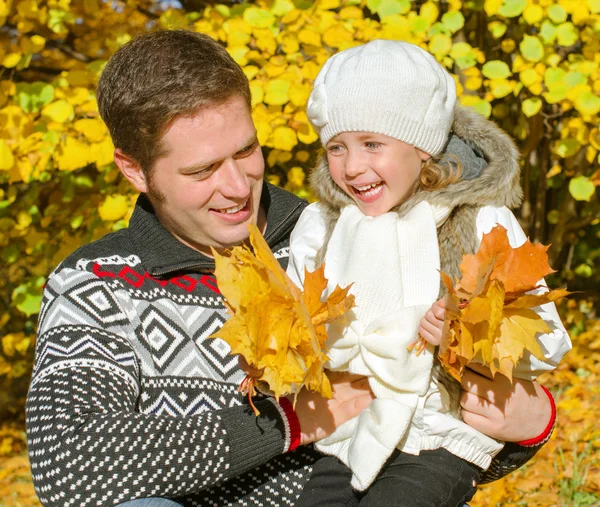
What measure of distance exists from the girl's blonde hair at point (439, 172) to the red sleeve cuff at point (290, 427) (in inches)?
27.5

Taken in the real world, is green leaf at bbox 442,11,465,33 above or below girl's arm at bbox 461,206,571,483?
above

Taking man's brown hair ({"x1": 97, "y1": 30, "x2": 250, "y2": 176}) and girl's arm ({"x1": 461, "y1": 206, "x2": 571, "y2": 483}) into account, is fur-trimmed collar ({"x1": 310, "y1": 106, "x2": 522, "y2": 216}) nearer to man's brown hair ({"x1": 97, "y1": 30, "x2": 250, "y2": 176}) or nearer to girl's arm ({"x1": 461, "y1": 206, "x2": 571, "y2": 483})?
girl's arm ({"x1": 461, "y1": 206, "x2": 571, "y2": 483})

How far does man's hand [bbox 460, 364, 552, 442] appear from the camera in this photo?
2.03 m

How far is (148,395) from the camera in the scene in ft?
6.95

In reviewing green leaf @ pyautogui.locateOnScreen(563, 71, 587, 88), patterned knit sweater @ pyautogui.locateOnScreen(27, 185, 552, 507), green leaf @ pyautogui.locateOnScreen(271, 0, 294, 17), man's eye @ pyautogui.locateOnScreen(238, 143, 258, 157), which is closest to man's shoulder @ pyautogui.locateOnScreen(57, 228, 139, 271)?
patterned knit sweater @ pyautogui.locateOnScreen(27, 185, 552, 507)

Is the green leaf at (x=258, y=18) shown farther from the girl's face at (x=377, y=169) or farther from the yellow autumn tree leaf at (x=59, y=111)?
the girl's face at (x=377, y=169)

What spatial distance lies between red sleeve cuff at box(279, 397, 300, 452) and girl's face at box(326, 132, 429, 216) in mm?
576

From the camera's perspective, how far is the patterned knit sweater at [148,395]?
179 cm

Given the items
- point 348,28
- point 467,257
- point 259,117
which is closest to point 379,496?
point 467,257

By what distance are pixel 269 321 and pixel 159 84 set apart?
2.73 ft

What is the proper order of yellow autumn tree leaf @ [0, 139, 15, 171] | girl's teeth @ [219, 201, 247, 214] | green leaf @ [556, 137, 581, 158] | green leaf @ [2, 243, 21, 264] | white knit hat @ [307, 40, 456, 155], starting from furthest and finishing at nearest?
green leaf @ [2, 243, 21, 264] < green leaf @ [556, 137, 581, 158] < yellow autumn tree leaf @ [0, 139, 15, 171] < girl's teeth @ [219, 201, 247, 214] < white knit hat @ [307, 40, 456, 155]

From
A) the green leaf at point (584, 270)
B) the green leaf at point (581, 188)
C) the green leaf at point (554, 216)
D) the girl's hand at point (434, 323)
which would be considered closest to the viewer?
the girl's hand at point (434, 323)

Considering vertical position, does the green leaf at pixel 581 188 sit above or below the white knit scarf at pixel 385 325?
below

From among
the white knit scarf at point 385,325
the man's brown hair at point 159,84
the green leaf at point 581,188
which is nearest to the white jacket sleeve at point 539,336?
the white knit scarf at point 385,325
